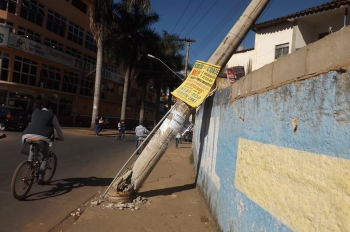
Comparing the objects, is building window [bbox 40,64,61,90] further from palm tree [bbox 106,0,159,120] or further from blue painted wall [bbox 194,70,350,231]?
blue painted wall [bbox 194,70,350,231]

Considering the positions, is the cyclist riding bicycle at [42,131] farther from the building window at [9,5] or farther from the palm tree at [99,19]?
the building window at [9,5]

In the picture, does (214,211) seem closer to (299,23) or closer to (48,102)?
(48,102)

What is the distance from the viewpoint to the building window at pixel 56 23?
32.1 metres

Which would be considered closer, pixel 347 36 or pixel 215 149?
pixel 347 36

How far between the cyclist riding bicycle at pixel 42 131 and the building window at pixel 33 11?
26155 mm

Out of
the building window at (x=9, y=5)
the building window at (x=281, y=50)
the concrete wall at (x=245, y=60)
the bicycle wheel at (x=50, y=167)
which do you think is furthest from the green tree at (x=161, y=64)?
the bicycle wheel at (x=50, y=167)

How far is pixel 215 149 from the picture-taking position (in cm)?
559

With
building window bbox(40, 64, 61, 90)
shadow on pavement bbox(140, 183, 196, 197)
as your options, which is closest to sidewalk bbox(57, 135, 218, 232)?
shadow on pavement bbox(140, 183, 196, 197)

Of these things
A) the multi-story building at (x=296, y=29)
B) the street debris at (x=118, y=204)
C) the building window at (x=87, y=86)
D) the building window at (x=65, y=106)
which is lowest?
the street debris at (x=118, y=204)

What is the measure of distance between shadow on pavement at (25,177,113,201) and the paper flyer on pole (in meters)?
2.96

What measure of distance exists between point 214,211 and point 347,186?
3.27 m

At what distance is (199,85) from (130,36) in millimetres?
26270

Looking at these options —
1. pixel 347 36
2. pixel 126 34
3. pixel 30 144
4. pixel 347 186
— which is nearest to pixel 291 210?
pixel 347 186

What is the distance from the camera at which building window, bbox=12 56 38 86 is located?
1100 inches
